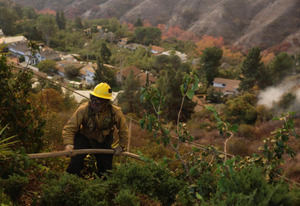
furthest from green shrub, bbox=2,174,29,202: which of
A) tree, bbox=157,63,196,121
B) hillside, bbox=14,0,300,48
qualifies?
hillside, bbox=14,0,300,48

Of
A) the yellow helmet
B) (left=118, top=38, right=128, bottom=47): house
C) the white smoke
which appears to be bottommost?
the white smoke

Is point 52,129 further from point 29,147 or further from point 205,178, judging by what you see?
point 205,178

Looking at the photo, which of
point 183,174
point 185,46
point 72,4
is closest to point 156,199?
point 183,174

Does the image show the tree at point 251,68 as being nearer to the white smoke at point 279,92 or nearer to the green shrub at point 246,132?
the white smoke at point 279,92

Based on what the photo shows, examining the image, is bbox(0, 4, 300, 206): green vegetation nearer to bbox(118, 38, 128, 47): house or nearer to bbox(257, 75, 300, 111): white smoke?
bbox(257, 75, 300, 111): white smoke

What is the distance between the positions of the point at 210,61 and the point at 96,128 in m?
37.4

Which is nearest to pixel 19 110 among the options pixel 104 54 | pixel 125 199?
pixel 125 199

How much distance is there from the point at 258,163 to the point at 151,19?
95.8 meters

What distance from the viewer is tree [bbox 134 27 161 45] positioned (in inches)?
2840

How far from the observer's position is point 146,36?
7319 cm

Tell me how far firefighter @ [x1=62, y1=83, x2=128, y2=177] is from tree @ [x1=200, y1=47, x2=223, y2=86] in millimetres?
35775

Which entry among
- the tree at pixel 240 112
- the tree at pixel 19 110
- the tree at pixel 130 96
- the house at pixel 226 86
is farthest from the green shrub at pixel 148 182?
the house at pixel 226 86

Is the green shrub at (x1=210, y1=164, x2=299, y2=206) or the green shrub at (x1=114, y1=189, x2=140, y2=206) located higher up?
the green shrub at (x1=210, y1=164, x2=299, y2=206)

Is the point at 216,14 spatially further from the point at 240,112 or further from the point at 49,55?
the point at 240,112
